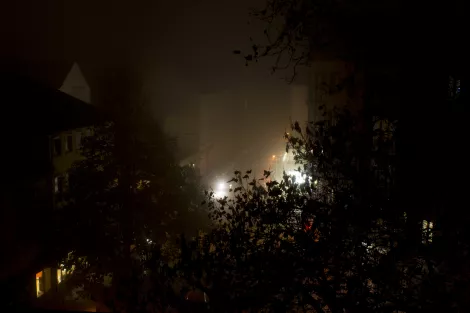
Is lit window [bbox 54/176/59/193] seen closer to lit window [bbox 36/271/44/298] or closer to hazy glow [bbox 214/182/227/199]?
lit window [bbox 36/271/44/298]

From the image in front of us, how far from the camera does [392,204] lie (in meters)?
7.47

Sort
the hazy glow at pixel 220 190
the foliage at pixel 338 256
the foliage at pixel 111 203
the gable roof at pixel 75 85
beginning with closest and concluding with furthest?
the foliage at pixel 338 256, the foliage at pixel 111 203, the gable roof at pixel 75 85, the hazy glow at pixel 220 190

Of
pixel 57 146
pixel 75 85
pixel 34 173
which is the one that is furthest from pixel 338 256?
pixel 75 85

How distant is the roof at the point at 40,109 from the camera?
20.6 meters

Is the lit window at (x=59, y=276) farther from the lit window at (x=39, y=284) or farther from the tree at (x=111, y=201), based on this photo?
the tree at (x=111, y=201)

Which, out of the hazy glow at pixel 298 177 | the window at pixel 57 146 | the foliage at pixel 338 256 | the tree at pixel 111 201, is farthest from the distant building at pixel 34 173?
the foliage at pixel 338 256

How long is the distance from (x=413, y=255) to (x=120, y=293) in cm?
437

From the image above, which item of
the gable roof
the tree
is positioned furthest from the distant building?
the gable roof

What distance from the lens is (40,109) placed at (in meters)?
21.9

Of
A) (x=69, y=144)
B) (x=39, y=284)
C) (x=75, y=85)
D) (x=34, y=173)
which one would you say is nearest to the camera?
(x=34, y=173)

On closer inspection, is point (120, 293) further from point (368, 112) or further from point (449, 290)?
point (368, 112)

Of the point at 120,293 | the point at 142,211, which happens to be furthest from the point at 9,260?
the point at 120,293

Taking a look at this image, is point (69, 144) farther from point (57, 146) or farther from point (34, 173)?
point (34, 173)

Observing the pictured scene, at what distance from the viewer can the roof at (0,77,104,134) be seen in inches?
810
